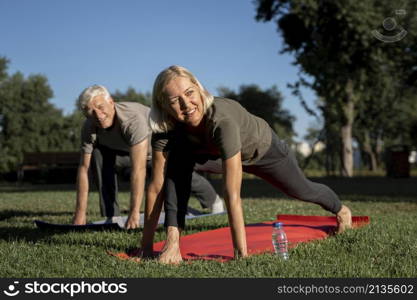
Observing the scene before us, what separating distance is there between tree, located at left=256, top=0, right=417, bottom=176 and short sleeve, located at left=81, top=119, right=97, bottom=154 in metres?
21.5

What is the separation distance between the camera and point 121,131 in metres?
6.04

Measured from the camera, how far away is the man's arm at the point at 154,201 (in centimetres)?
425

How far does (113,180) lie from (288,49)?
77.6 feet

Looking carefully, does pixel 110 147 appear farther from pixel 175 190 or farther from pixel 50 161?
pixel 50 161

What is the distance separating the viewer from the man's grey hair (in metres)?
5.56

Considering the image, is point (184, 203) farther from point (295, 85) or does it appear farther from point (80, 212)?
point (295, 85)

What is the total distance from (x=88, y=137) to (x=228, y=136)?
306 cm

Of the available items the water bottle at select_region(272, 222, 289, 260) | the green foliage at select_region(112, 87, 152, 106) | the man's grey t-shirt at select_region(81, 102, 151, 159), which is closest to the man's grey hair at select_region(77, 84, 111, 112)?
the man's grey t-shirt at select_region(81, 102, 151, 159)

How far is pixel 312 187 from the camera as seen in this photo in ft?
15.4

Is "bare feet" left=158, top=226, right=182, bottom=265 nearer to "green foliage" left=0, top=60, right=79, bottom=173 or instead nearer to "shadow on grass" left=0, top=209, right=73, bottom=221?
"shadow on grass" left=0, top=209, right=73, bottom=221

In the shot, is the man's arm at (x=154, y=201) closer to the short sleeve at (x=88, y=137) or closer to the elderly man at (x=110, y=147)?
the elderly man at (x=110, y=147)

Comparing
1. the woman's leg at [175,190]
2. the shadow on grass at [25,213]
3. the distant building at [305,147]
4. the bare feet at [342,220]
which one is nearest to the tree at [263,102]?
the distant building at [305,147]

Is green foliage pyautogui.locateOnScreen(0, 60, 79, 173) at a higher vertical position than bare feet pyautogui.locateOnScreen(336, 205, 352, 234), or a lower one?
higher

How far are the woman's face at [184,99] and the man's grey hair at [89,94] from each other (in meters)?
2.07
